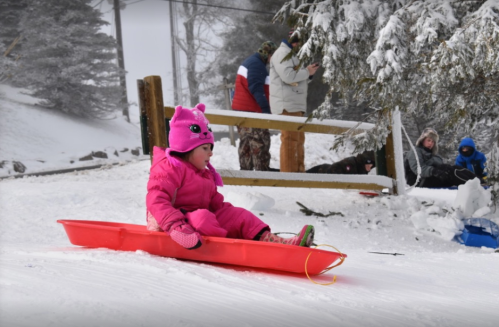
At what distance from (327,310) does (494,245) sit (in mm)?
3906

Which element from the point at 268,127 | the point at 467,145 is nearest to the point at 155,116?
the point at 268,127

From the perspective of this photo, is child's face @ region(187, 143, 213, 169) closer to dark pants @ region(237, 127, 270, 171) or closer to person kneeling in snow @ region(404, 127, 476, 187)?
dark pants @ region(237, 127, 270, 171)

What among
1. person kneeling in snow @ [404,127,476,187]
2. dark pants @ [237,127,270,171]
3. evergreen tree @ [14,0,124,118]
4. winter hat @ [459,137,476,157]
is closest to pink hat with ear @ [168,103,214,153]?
dark pants @ [237,127,270,171]

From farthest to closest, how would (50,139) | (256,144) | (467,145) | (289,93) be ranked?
(50,139), (467,145), (256,144), (289,93)

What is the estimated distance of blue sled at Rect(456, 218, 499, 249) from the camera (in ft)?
18.6

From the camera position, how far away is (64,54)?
65.6ft

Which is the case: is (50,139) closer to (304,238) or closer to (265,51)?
(265,51)

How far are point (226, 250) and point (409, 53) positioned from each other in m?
3.25

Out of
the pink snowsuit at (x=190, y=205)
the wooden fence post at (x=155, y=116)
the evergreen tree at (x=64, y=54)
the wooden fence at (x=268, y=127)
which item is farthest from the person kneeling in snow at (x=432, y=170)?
the evergreen tree at (x=64, y=54)

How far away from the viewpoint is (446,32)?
18.0 feet

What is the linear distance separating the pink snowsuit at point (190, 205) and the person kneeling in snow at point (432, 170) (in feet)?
16.4

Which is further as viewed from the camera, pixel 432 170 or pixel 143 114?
pixel 432 170

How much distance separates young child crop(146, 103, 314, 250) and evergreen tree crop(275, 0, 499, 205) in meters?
2.24

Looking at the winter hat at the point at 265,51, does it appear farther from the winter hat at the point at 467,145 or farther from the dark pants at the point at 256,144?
the winter hat at the point at 467,145
